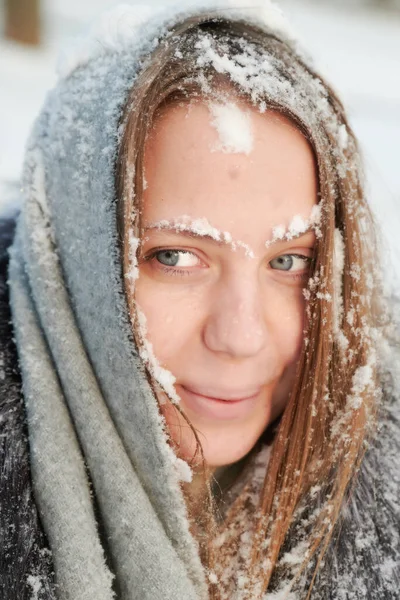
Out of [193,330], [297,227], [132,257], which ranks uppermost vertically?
[297,227]

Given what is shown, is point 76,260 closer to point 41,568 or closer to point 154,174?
point 154,174

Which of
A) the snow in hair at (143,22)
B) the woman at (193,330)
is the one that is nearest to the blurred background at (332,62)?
the snow in hair at (143,22)

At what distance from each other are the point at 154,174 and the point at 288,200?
0.26 metres

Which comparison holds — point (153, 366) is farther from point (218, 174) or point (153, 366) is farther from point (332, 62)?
point (332, 62)

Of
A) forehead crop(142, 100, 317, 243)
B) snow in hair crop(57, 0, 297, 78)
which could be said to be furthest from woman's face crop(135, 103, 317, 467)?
snow in hair crop(57, 0, 297, 78)

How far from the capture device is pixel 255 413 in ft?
4.42

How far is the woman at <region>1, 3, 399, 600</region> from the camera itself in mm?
1131

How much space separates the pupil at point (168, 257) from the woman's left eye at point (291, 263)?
0.20m

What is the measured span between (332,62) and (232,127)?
639 cm

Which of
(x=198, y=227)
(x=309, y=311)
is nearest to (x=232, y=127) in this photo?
(x=198, y=227)

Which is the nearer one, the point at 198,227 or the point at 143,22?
the point at 198,227

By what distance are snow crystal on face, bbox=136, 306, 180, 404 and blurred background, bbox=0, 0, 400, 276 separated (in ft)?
2.13

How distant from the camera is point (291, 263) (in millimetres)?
1304

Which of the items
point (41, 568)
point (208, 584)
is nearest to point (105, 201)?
point (41, 568)
